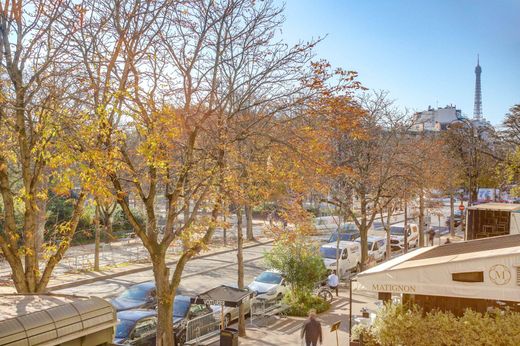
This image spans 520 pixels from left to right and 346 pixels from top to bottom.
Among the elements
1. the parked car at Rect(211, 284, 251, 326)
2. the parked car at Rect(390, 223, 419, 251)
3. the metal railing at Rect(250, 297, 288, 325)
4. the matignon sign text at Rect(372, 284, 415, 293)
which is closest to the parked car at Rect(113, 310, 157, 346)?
the parked car at Rect(211, 284, 251, 326)

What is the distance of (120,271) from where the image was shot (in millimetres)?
26469

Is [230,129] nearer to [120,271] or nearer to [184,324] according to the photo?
[184,324]

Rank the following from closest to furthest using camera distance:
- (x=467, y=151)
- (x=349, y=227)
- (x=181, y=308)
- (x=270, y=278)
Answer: (x=181, y=308)
(x=270, y=278)
(x=349, y=227)
(x=467, y=151)

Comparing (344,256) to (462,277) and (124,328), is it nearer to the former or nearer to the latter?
(124,328)

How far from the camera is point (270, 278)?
20.6 meters

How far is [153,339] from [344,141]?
15.8 meters

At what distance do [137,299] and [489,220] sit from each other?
15.9 metres

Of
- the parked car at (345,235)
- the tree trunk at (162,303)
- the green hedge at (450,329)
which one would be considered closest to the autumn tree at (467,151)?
the parked car at (345,235)

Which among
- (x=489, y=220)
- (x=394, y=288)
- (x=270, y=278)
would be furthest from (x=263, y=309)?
(x=489, y=220)

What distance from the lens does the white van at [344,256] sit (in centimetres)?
2527

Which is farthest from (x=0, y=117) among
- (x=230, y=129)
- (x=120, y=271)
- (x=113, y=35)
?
(x=120, y=271)

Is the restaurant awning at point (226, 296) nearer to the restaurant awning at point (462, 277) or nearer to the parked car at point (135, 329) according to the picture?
the parked car at point (135, 329)

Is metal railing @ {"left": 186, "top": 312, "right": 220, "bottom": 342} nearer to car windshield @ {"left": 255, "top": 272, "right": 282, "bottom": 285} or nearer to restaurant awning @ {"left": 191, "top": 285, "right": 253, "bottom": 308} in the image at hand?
restaurant awning @ {"left": 191, "top": 285, "right": 253, "bottom": 308}

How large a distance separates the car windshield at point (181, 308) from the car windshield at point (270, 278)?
17.4 feet
